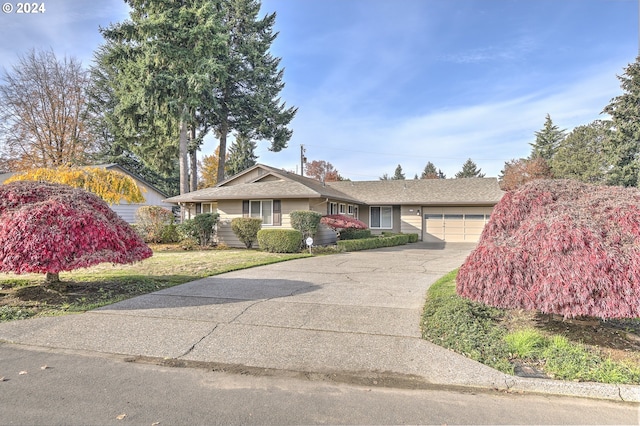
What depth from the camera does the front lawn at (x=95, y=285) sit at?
20.0ft

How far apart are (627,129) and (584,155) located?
8.84m

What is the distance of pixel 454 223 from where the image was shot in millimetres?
22047

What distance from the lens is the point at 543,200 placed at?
502cm

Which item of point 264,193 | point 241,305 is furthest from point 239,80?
point 241,305

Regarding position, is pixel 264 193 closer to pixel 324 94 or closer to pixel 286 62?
pixel 324 94

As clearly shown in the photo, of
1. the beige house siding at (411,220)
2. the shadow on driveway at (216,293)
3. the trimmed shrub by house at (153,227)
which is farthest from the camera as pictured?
the beige house siding at (411,220)

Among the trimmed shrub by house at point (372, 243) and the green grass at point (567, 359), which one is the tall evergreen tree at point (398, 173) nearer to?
the trimmed shrub by house at point (372, 243)

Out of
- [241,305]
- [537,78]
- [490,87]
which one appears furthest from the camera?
[490,87]

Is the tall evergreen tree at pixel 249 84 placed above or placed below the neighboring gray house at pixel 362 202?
above

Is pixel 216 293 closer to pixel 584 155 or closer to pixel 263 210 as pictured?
pixel 263 210

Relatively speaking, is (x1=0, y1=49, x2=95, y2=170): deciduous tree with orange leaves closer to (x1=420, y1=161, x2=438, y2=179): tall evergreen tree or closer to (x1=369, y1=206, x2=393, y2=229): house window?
(x1=369, y1=206, x2=393, y2=229): house window

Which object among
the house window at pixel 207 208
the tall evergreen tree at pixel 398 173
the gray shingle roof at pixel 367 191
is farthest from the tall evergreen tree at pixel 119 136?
the tall evergreen tree at pixel 398 173

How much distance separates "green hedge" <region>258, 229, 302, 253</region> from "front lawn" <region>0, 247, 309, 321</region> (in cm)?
247

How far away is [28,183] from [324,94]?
570 inches
